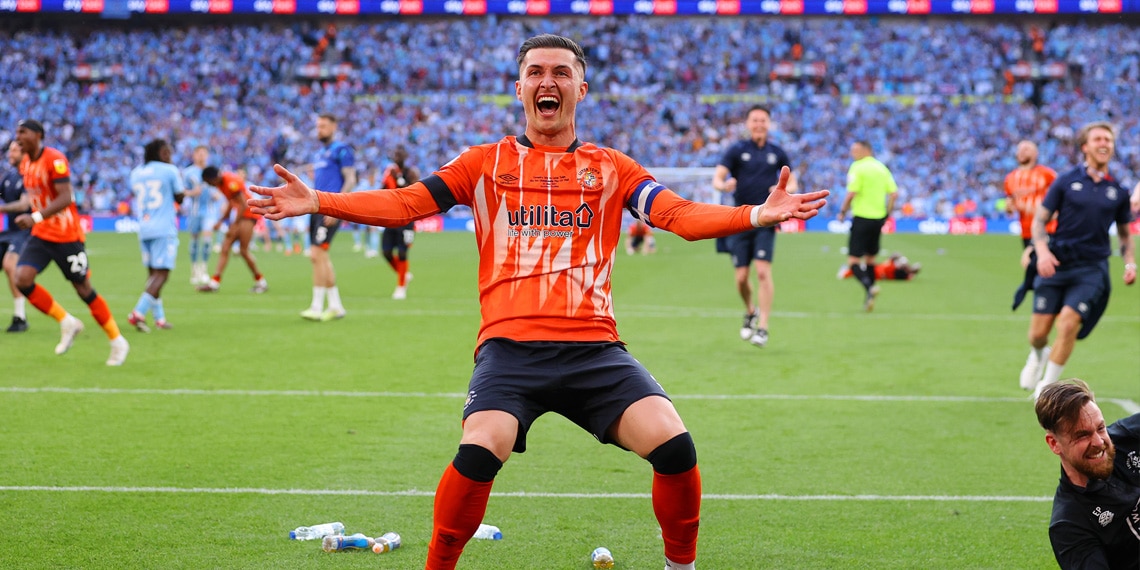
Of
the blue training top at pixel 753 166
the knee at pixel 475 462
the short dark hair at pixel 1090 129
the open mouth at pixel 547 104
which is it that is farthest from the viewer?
the blue training top at pixel 753 166

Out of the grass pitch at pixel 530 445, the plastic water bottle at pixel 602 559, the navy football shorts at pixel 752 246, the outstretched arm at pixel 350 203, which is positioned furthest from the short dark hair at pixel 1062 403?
the navy football shorts at pixel 752 246

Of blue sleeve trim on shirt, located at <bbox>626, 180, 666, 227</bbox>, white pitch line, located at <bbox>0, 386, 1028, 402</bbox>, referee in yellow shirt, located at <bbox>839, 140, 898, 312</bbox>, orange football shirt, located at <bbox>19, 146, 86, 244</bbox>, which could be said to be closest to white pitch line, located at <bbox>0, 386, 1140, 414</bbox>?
white pitch line, located at <bbox>0, 386, 1028, 402</bbox>

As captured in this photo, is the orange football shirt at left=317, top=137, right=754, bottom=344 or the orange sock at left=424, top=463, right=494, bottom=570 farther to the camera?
the orange football shirt at left=317, top=137, right=754, bottom=344

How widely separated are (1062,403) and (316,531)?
3250mm

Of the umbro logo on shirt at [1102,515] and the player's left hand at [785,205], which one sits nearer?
the umbro logo on shirt at [1102,515]

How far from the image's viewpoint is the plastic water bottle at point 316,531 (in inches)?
→ 208

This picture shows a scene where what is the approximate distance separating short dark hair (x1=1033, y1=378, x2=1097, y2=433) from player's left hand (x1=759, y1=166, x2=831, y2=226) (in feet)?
3.15

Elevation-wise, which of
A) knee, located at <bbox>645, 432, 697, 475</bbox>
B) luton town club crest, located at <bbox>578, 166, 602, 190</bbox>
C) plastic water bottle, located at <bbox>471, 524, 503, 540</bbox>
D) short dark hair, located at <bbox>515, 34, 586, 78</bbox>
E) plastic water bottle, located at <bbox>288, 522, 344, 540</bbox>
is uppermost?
short dark hair, located at <bbox>515, 34, 586, 78</bbox>

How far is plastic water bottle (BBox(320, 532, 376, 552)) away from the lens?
16.7 ft

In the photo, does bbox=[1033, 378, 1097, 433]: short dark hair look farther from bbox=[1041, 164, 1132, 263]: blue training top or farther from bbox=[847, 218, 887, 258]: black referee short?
bbox=[847, 218, 887, 258]: black referee short

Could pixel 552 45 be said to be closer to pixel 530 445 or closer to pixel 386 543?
pixel 386 543

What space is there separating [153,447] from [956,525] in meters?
4.73

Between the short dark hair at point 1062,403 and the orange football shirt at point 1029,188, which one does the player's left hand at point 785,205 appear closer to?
the short dark hair at point 1062,403

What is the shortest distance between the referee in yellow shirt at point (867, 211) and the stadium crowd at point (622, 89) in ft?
97.4
